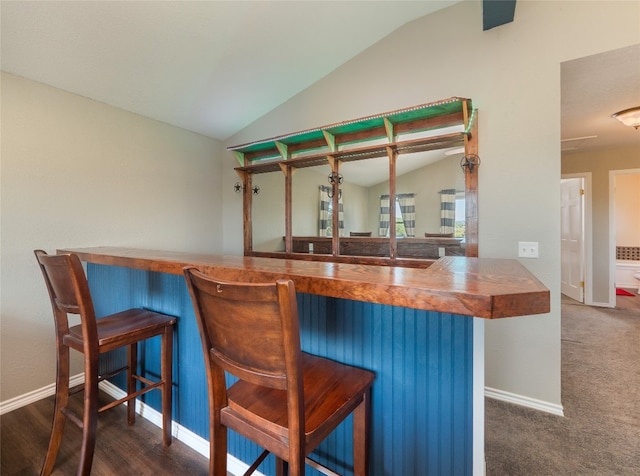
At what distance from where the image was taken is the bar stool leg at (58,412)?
4.71 ft

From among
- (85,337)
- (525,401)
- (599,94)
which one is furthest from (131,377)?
(599,94)

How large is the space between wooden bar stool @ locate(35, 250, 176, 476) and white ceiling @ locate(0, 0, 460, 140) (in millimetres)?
1498

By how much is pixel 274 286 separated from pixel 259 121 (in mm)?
3106

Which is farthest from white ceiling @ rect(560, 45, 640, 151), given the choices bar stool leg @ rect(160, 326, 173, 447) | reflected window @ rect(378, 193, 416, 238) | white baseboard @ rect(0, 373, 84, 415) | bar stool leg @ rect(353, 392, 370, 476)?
white baseboard @ rect(0, 373, 84, 415)

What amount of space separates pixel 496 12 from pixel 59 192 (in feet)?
11.7

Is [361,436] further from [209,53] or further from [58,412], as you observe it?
[209,53]

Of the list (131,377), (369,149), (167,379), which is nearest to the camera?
(167,379)

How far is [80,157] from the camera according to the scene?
232cm

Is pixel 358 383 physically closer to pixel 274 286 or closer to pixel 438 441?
pixel 438 441

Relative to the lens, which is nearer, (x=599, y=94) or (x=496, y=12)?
(x=496, y=12)

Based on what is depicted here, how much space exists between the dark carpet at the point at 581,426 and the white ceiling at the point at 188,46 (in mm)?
3226

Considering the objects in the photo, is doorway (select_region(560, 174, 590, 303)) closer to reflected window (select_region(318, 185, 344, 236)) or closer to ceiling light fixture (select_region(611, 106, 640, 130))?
ceiling light fixture (select_region(611, 106, 640, 130))

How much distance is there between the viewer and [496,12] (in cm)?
197

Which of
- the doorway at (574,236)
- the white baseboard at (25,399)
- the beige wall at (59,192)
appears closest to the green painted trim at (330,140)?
the beige wall at (59,192)
